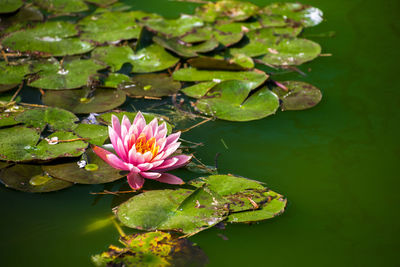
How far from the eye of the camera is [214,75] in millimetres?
2891

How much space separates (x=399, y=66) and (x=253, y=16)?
1433mm

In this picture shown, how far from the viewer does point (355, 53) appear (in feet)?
10.5

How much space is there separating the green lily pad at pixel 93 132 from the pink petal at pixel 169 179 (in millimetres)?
404

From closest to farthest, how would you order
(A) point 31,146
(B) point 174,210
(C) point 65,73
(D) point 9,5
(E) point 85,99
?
(B) point 174,210 < (A) point 31,146 < (E) point 85,99 < (C) point 65,73 < (D) point 9,5

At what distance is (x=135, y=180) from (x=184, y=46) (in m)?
1.57

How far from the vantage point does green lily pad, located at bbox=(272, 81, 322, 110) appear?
8.50ft

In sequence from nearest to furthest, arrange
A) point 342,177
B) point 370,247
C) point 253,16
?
point 370,247 → point 342,177 → point 253,16

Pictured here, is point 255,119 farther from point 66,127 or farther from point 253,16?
point 253,16

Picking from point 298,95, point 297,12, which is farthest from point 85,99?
point 297,12

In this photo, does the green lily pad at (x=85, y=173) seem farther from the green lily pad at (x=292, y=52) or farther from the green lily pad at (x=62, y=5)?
the green lily pad at (x=62, y=5)

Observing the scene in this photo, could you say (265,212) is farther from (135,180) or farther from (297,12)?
(297,12)

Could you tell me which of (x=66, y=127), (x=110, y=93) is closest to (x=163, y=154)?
(x=66, y=127)

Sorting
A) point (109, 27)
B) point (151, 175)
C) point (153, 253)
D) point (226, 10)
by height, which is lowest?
point (153, 253)

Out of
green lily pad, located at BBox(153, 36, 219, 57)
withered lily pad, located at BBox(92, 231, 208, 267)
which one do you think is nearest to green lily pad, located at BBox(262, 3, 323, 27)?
green lily pad, located at BBox(153, 36, 219, 57)
